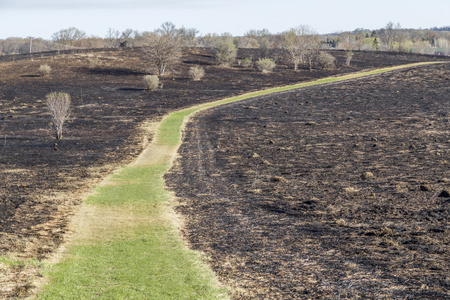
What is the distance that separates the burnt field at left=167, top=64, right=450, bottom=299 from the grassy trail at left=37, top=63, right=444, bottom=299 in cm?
75

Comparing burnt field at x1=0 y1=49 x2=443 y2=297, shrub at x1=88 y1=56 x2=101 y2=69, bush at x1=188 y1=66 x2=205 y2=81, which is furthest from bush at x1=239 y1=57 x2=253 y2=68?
shrub at x1=88 y1=56 x2=101 y2=69

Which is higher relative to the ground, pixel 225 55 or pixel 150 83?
pixel 225 55

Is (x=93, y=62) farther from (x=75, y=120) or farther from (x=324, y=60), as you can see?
(x=324, y=60)

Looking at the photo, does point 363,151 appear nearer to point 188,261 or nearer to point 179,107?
point 188,261

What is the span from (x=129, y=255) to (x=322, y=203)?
8.78 m

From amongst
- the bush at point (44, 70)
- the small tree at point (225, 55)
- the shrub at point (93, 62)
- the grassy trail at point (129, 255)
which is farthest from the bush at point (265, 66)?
the grassy trail at point (129, 255)

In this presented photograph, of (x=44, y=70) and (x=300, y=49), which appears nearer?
(x=44, y=70)

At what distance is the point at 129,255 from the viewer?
47.5ft

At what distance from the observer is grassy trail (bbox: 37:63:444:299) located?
1176cm

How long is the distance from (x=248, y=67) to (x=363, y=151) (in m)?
61.5

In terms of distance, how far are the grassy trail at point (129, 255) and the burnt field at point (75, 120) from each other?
0.83 metres

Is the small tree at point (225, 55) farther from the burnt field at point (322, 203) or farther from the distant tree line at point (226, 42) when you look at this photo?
the burnt field at point (322, 203)

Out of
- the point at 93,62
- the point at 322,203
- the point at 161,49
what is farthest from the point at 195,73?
the point at 322,203

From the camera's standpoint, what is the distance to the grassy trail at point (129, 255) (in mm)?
11758
